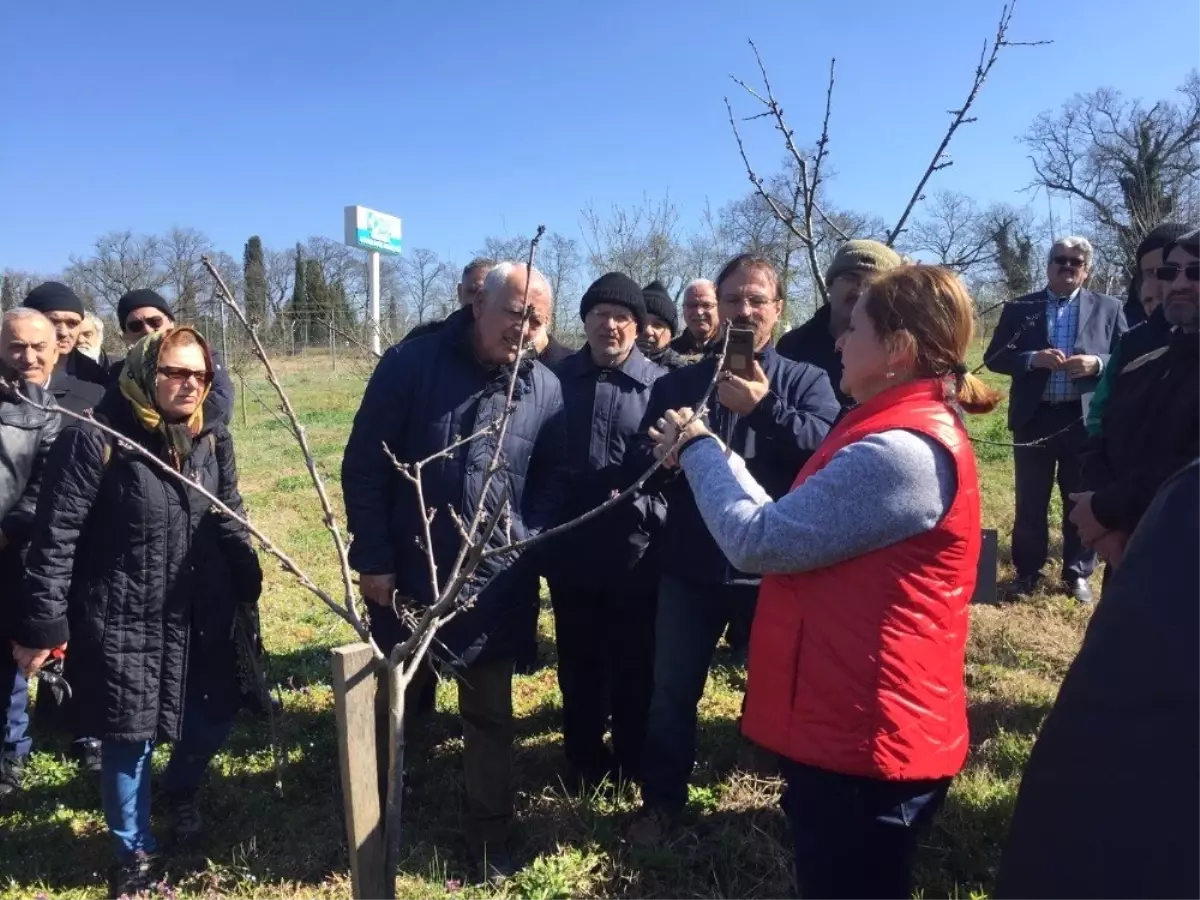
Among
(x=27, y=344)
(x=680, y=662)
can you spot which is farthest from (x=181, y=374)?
(x=680, y=662)

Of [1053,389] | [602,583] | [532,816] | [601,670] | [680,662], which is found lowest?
[532,816]

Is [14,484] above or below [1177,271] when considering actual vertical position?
below

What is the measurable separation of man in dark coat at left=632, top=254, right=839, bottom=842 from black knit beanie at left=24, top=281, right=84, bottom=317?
11.1 feet

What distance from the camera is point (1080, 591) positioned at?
5398 millimetres

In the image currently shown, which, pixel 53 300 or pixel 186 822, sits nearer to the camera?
pixel 186 822

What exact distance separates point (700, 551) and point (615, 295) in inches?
48.5

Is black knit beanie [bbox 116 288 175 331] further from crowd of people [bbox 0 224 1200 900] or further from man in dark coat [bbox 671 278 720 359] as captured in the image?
man in dark coat [bbox 671 278 720 359]

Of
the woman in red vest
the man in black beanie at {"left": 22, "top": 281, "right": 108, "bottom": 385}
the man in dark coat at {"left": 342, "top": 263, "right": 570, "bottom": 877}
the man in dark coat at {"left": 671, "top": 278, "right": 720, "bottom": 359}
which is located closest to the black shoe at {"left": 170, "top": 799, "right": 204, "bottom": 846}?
the man in dark coat at {"left": 342, "top": 263, "right": 570, "bottom": 877}

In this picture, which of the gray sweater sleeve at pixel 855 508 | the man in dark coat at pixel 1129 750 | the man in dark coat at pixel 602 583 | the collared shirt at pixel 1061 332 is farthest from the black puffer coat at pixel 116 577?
the collared shirt at pixel 1061 332

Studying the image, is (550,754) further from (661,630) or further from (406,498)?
(406,498)

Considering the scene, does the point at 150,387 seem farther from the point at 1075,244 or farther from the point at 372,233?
the point at 372,233

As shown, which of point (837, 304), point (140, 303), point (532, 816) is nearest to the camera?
point (532, 816)

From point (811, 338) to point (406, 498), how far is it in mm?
1928

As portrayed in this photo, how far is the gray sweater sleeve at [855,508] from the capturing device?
163 centimetres
